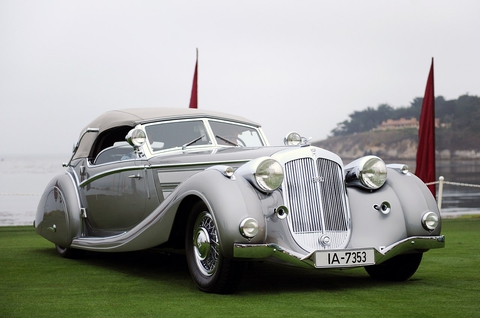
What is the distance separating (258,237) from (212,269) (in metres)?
0.54

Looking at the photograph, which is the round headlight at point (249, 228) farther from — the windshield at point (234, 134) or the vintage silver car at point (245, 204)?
the windshield at point (234, 134)

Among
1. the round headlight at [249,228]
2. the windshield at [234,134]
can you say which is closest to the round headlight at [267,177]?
the round headlight at [249,228]

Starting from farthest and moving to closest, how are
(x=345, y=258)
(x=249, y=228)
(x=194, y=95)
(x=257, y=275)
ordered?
(x=194, y=95)
(x=257, y=275)
(x=345, y=258)
(x=249, y=228)

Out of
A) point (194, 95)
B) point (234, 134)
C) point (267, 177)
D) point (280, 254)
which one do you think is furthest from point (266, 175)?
point (194, 95)

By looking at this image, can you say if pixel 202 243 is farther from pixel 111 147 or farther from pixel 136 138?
pixel 111 147

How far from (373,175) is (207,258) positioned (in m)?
A: 1.57

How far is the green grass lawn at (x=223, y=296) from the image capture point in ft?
14.9

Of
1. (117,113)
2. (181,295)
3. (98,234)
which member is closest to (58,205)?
(98,234)

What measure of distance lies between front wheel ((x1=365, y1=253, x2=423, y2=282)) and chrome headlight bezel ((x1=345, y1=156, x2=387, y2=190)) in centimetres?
66

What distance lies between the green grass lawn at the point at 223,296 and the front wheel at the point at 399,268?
0.10 meters

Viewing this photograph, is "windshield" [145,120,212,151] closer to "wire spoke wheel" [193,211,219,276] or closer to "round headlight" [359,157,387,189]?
"wire spoke wheel" [193,211,219,276]

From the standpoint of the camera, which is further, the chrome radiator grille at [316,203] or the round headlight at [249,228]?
the chrome radiator grille at [316,203]

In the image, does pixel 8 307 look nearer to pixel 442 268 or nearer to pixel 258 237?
pixel 258 237

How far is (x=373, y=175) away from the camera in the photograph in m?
5.77
